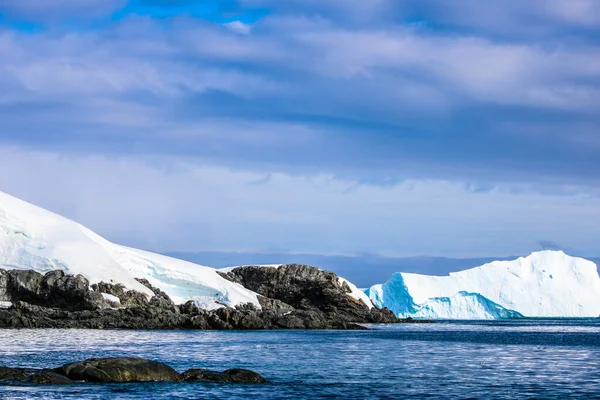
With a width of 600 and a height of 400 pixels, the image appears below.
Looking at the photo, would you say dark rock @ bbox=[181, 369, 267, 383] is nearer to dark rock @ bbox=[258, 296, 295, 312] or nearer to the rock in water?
the rock in water

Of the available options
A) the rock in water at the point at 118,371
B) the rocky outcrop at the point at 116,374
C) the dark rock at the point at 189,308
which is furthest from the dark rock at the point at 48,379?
the dark rock at the point at 189,308

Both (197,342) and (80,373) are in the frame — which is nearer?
(80,373)

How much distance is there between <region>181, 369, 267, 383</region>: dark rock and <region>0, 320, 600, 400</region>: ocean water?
0.69 meters

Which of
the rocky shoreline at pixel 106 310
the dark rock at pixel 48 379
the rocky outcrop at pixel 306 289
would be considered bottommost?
the dark rock at pixel 48 379

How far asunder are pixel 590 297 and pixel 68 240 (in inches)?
4057

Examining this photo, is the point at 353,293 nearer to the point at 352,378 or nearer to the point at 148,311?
the point at 148,311

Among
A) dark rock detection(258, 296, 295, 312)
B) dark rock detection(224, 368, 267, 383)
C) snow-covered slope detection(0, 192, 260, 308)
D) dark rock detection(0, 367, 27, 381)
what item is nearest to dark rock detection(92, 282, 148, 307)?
snow-covered slope detection(0, 192, 260, 308)

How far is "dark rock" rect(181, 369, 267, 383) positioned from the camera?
26781 mm

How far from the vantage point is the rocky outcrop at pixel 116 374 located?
25.4 metres

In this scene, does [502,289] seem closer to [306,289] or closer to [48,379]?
[306,289]

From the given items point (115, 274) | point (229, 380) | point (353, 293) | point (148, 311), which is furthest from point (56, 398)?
point (353, 293)

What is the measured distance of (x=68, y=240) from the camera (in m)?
81.1

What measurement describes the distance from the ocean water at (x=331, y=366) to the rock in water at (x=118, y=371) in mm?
987

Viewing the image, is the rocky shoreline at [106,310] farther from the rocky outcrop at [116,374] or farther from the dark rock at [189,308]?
the rocky outcrop at [116,374]
